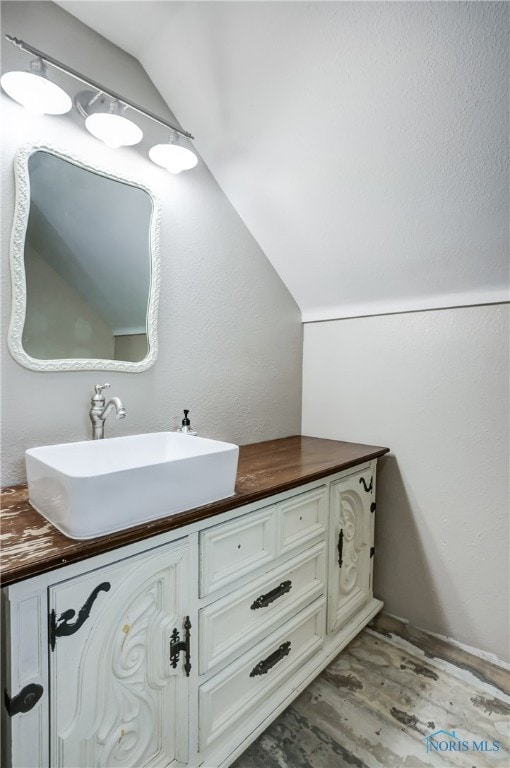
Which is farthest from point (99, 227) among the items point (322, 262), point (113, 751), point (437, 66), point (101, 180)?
point (113, 751)

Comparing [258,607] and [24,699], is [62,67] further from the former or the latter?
[258,607]

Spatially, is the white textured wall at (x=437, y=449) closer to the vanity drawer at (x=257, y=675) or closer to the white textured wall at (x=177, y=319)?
the white textured wall at (x=177, y=319)

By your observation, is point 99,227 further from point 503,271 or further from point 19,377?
point 503,271

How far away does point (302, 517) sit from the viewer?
55.1 inches

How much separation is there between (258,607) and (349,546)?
23.6 inches

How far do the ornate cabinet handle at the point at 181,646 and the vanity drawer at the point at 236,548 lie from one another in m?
0.09

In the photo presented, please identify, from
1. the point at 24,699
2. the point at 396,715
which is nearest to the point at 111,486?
the point at 24,699

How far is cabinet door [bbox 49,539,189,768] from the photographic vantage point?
2.62ft

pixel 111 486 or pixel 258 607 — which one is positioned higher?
pixel 111 486

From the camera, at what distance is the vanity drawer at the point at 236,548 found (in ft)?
3.51

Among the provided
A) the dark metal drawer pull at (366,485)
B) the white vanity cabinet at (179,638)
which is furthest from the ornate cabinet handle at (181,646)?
the dark metal drawer pull at (366,485)

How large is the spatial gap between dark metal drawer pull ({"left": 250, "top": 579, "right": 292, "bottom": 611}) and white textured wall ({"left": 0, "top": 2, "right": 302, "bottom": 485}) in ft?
2.25

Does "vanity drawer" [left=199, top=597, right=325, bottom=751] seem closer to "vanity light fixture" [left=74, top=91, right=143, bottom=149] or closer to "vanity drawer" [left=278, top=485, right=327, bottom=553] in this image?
"vanity drawer" [left=278, top=485, right=327, bottom=553]

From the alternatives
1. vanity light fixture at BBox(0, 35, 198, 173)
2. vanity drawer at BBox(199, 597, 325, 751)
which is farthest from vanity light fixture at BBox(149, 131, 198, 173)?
vanity drawer at BBox(199, 597, 325, 751)
